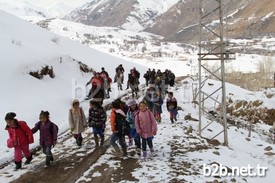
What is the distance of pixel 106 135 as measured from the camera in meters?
13.9

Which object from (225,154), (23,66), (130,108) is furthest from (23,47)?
(225,154)

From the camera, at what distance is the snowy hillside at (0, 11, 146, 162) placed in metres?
17.4

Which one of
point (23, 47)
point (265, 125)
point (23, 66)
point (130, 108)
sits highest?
point (23, 47)

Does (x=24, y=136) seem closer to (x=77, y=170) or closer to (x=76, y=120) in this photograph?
(x=77, y=170)

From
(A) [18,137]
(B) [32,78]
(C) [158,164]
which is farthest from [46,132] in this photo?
(B) [32,78]

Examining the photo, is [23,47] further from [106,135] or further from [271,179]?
[271,179]

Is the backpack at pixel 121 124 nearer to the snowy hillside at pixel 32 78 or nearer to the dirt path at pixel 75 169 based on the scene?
the dirt path at pixel 75 169

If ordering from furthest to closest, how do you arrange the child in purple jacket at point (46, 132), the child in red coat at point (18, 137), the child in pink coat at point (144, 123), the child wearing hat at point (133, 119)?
the child wearing hat at point (133, 119)
the child in pink coat at point (144, 123)
the child in purple jacket at point (46, 132)
the child in red coat at point (18, 137)

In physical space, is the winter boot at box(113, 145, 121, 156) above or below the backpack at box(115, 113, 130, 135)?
below

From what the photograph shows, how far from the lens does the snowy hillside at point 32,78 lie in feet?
57.0

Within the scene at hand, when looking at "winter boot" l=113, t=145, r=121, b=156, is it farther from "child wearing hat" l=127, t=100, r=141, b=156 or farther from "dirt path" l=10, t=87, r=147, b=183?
"child wearing hat" l=127, t=100, r=141, b=156

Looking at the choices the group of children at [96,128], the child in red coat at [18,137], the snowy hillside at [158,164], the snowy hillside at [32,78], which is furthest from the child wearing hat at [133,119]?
the snowy hillside at [32,78]

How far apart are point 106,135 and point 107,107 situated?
5986 mm

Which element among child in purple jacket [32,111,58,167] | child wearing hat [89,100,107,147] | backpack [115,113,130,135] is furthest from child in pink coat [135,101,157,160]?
child in purple jacket [32,111,58,167]
